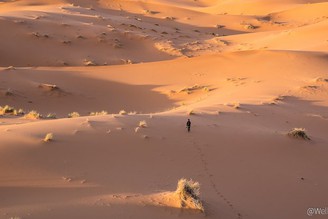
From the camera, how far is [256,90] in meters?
15.7

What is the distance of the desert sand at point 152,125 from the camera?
650cm

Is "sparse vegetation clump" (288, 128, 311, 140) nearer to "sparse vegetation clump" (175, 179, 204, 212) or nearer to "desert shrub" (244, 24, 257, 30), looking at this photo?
"sparse vegetation clump" (175, 179, 204, 212)

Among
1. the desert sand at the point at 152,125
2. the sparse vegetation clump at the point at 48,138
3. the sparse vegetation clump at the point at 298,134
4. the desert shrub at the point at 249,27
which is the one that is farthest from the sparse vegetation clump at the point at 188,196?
the desert shrub at the point at 249,27

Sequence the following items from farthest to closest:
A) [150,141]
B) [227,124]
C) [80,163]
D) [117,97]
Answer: [117,97]
[227,124]
[150,141]
[80,163]

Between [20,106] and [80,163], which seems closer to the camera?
[80,163]

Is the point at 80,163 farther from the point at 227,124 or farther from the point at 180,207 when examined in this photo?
the point at 227,124

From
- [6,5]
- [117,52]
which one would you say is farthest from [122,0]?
[117,52]

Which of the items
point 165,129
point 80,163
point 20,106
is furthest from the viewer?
point 20,106

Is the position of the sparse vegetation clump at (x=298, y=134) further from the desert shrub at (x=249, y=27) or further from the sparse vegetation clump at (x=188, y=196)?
the desert shrub at (x=249, y=27)

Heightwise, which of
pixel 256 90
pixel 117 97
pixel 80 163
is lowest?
pixel 117 97

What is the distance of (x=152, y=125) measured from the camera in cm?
968

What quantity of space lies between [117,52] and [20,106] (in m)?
11.1

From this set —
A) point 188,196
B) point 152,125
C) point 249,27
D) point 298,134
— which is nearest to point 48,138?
point 152,125

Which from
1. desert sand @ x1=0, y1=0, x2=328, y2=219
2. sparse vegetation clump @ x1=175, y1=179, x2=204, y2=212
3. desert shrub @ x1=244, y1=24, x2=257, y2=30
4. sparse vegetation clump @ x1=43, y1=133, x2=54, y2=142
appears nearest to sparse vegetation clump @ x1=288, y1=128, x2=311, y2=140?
desert sand @ x1=0, y1=0, x2=328, y2=219
